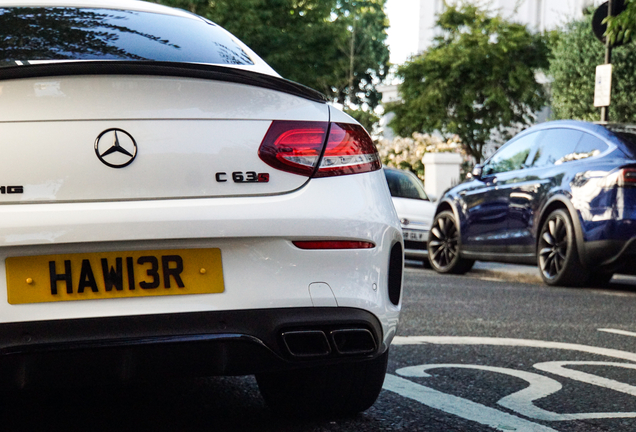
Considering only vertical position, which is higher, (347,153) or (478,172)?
(347,153)

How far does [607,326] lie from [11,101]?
446 centimetres

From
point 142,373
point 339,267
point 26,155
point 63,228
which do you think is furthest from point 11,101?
point 339,267

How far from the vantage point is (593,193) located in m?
8.23

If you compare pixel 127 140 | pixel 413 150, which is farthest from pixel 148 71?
pixel 413 150

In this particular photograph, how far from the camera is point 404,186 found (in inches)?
559

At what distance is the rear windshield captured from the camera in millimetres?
3047

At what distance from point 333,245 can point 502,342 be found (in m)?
2.69

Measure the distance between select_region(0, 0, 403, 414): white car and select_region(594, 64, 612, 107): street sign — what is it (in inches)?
405

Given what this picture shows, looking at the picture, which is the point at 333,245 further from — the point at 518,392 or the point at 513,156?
the point at 513,156

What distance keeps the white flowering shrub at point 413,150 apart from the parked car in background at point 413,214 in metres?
11.3

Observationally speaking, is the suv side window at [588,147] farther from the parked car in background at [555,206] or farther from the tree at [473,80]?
the tree at [473,80]

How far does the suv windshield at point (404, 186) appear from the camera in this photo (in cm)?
1398

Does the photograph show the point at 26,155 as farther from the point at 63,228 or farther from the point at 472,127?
the point at 472,127

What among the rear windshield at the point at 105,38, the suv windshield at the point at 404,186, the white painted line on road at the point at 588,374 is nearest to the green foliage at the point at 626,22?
the suv windshield at the point at 404,186
